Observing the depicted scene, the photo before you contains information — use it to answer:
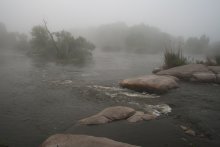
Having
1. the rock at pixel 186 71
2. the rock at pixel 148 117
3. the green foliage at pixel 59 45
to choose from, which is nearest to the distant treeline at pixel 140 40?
the green foliage at pixel 59 45

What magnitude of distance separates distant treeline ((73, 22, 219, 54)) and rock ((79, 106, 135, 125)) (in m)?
52.2

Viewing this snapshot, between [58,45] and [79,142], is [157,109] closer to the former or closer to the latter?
[79,142]

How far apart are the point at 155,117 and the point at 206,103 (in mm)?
3862

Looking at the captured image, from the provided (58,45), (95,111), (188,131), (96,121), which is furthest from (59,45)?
(188,131)

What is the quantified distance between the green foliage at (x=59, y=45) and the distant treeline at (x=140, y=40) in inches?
948

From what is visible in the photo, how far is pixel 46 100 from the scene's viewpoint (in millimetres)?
12352

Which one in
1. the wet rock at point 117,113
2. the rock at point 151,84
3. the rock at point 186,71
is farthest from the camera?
the rock at point 186,71

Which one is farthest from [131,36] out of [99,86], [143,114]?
[143,114]

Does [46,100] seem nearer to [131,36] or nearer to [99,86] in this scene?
[99,86]

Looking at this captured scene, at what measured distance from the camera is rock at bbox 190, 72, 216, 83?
53.7 ft

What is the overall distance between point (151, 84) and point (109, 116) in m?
5.36

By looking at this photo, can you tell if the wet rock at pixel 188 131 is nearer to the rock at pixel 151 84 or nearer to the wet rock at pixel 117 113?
the wet rock at pixel 117 113

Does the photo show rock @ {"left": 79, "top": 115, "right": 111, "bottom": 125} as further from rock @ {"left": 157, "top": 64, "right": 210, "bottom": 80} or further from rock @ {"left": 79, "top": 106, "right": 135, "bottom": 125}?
rock @ {"left": 157, "top": 64, "right": 210, "bottom": 80}

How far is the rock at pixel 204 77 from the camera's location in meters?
16.4
